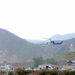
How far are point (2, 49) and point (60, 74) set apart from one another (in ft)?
535

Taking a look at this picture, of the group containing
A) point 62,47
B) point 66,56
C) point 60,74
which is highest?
point 62,47

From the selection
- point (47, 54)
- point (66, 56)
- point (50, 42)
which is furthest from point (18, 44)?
point (50, 42)

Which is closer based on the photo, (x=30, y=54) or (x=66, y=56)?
(x=66, y=56)

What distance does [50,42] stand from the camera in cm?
8681

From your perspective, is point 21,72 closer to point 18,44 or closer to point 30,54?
point 30,54

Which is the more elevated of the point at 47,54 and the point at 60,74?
the point at 47,54

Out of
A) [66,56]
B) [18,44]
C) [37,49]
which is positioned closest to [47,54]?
[37,49]

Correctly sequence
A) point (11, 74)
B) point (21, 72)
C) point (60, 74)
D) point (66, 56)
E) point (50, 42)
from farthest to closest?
point (66, 56)
point (50, 42)
point (11, 74)
point (21, 72)
point (60, 74)

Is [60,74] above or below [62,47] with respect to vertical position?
below

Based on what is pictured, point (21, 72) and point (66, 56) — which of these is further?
point (66, 56)

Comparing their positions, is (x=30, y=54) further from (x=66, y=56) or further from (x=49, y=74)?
(x=49, y=74)

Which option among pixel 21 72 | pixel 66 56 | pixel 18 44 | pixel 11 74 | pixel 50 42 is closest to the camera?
pixel 21 72

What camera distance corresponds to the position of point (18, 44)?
649ft

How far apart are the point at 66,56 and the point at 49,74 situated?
302 ft
